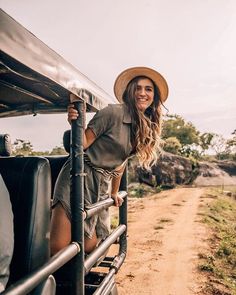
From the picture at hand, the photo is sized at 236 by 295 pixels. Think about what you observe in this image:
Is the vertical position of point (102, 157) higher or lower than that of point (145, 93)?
lower

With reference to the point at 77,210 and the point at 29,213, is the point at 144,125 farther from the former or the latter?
the point at 29,213

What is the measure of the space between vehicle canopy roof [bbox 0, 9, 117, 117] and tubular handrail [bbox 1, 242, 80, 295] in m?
0.76

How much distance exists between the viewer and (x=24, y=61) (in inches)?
48.6

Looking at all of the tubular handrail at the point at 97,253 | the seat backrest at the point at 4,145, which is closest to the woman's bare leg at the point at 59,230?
the tubular handrail at the point at 97,253

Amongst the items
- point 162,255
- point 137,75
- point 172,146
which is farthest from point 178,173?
point 137,75

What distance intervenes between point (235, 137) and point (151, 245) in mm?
43416

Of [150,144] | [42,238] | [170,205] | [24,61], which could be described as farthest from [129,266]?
[170,205]

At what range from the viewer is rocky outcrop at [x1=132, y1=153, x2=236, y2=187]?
24.2 m

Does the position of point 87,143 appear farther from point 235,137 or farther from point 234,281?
point 235,137

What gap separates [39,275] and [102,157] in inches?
45.1

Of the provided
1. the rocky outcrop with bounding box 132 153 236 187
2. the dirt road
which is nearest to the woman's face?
the dirt road

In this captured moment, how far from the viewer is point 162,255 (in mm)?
5855

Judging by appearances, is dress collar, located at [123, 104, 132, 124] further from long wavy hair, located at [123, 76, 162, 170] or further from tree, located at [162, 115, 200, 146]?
tree, located at [162, 115, 200, 146]

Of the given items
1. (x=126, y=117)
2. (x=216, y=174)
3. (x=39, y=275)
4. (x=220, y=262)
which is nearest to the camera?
(x=39, y=275)
